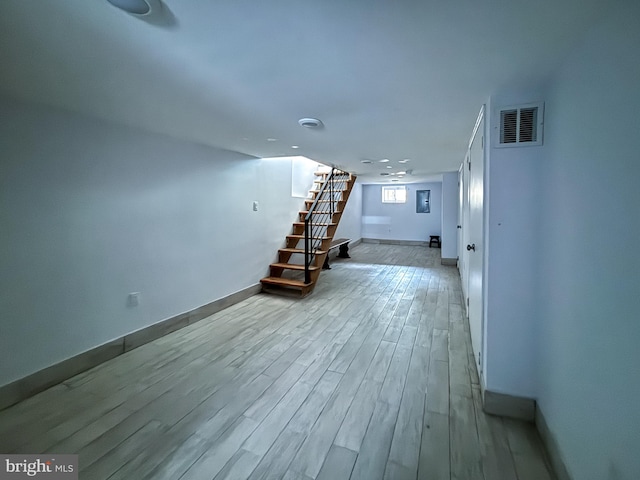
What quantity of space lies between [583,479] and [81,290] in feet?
10.6

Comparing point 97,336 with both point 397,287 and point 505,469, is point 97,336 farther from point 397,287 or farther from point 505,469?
point 397,287

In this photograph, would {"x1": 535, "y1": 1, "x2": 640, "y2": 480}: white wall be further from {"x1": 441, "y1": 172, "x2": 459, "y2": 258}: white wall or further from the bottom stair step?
{"x1": 441, "y1": 172, "x2": 459, "y2": 258}: white wall

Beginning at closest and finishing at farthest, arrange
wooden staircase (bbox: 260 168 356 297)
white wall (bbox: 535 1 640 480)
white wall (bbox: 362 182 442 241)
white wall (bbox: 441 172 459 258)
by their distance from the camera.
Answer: white wall (bbox: 535 1 640 480) → wooden staircase (bbox: 260 168 356 297) → white wall (bbox: 441 172 459 258) → white wall (bbox: 362 182 442 241)

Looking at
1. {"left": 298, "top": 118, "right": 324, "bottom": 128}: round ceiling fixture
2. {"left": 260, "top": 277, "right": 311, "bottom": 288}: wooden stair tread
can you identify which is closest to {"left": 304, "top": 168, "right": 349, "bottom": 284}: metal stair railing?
{"left": 260, "top": 277, "right": 311, "bottom": 288}: wooden stair tread

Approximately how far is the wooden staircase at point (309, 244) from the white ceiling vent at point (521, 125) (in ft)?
9.50

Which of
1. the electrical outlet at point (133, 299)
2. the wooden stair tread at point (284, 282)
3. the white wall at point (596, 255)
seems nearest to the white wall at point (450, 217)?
the wooden stair tread at point (284, 282)

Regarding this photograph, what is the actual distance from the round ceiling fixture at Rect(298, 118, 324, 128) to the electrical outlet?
2.20 meters

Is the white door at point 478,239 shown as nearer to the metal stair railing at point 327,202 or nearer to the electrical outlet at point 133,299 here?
the metal stair railing at point 327,202

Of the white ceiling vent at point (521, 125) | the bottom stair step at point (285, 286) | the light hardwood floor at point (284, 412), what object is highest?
the white ceiling vent at point (521, 125)

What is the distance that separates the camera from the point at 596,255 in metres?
1.07

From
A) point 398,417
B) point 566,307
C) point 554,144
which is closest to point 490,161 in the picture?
point 554,144

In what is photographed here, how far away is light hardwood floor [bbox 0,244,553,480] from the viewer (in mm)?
1419

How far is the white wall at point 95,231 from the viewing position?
6.32 ft

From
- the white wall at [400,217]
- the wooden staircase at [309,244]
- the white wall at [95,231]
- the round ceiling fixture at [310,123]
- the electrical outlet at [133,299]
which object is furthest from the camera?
the white wall at [400,217]
